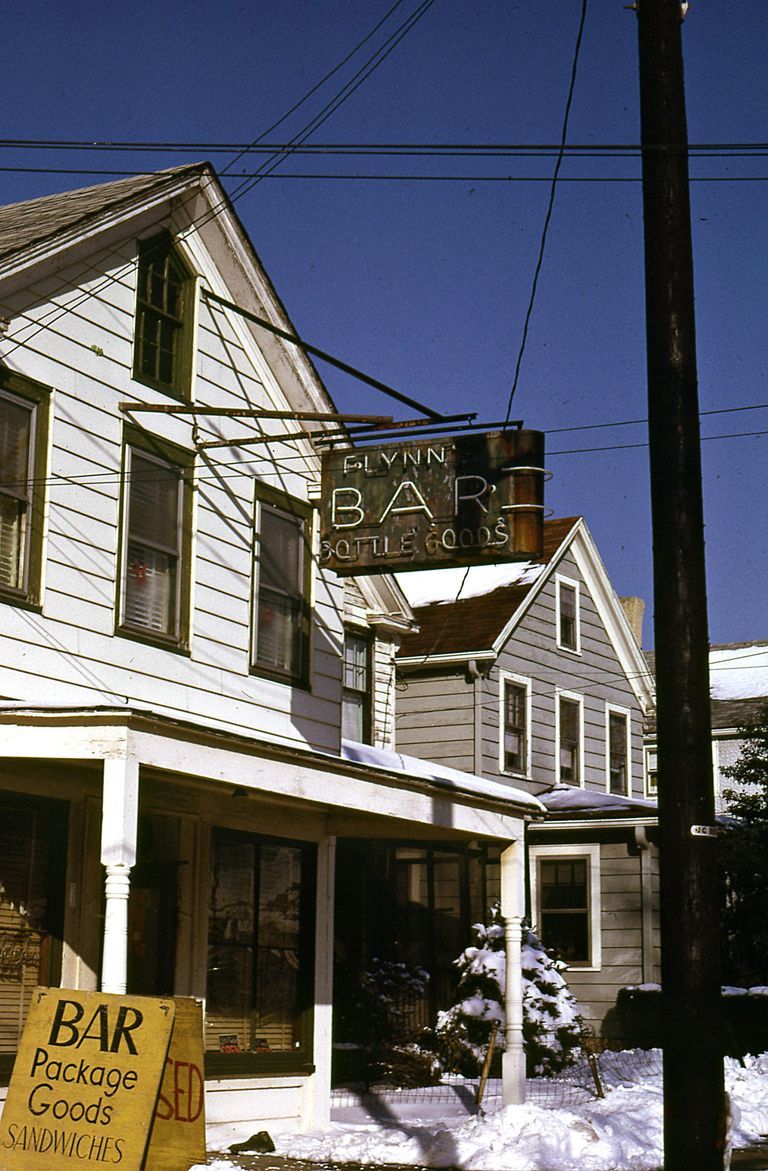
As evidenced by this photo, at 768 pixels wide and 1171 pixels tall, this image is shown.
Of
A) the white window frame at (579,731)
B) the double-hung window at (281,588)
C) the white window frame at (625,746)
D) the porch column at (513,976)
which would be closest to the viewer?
the porch column at (513,976)

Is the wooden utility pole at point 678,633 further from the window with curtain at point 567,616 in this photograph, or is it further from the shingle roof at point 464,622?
the window with curtain at point 567,616

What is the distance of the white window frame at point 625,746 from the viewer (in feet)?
101

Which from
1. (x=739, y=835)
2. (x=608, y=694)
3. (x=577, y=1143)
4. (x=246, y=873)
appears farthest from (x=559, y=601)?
(x=577, y=1143)

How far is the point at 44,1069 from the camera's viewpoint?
10023mm

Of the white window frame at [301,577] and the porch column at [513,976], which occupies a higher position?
the white window frame at [301,577]

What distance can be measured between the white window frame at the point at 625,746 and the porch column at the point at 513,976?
14.7 metres

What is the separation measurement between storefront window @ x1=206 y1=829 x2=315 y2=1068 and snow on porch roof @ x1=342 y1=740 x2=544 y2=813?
4.20ft

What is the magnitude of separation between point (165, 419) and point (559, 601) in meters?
16.6

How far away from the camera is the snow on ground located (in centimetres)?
1270

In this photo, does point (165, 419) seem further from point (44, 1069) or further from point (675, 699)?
point (675, 699)

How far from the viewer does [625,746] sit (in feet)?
104

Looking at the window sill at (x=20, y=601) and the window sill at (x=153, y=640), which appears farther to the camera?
the window sill at (x=153, y=640)

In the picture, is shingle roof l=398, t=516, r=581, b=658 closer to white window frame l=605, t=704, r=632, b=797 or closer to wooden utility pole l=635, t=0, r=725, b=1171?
white window frame l=605, t=704, r=632, b=797

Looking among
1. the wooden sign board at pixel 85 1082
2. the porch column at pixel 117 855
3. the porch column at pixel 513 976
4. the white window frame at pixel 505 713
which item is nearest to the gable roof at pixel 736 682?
the white window frame at pixel 505 713
